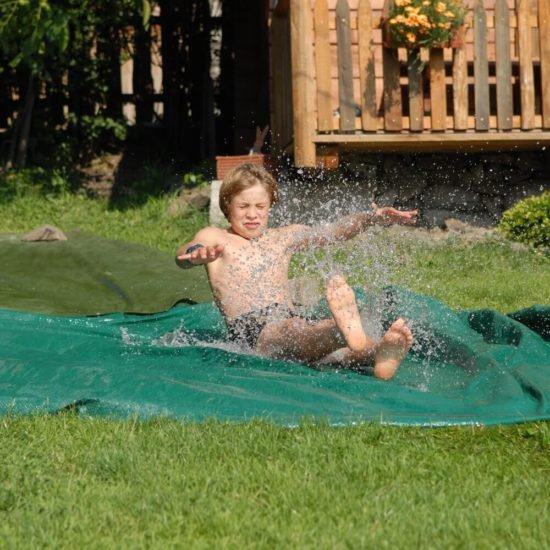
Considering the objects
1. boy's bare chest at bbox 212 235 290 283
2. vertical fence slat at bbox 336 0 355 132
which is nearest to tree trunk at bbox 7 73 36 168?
vertical fence slat at bbox 336 0 355 132

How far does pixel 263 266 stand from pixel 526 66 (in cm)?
502

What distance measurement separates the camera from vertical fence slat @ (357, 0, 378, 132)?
33.4ft

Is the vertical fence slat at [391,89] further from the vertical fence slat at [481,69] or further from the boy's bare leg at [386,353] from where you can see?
the boy's bare leg at [386,353]

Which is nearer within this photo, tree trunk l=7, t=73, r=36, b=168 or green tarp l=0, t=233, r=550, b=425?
green tarp l=0, t=233, r=550, b=425

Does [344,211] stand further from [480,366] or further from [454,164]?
[480,366]

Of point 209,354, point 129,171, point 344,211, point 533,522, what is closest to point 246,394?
point 209,354

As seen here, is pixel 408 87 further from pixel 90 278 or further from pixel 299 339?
pixel 299 339

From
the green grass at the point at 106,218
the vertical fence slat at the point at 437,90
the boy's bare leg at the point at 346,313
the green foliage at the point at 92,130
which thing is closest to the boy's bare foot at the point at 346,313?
the boy's bare leg at the point at 346,313

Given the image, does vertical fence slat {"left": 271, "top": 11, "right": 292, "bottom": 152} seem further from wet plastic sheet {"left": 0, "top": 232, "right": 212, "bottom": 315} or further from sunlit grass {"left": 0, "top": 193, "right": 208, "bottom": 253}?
wet plastic sheet {"left": 0, "top": 232, "right": 212, "bottom": 315}

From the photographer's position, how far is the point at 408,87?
34.1ft

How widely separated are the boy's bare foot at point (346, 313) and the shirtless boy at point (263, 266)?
6 cm

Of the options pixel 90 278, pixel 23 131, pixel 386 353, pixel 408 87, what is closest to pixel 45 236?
pixel 90 278

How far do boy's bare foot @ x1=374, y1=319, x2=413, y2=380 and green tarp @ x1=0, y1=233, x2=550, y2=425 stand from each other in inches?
3.2

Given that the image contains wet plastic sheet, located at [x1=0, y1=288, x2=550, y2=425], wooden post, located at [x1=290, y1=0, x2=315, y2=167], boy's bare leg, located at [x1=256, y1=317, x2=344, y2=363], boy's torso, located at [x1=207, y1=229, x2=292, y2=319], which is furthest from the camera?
wooden post, located at [x1=290, y1=0, x2=315, y2=167]
